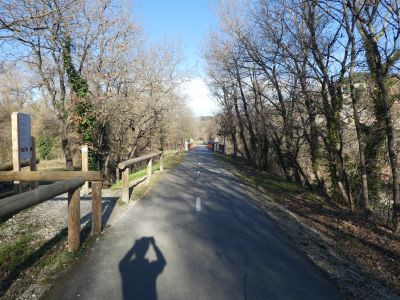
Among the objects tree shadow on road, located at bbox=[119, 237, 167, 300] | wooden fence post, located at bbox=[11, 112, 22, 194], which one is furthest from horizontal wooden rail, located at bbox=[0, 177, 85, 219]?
wooden fence post, located at bbox=[11, 112, 22, 194]

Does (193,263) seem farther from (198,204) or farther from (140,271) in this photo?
(198,204)

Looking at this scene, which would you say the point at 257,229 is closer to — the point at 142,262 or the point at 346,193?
the point at 142,262

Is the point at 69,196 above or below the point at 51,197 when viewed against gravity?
below

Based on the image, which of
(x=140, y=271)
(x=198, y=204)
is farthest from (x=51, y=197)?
(x=198, y=204)

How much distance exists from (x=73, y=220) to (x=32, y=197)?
1.50m

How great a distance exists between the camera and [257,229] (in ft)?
24.5

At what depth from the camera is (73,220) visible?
572 cm

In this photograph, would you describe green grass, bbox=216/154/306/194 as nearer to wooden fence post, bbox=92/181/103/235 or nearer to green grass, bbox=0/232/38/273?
wooden fence post, bbox=92/181/103/235

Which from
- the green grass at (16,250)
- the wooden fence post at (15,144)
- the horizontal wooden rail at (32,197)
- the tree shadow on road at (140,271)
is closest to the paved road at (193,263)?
the tree shadow on road at (140,271)

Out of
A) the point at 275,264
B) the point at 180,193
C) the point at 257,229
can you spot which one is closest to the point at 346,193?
the point at 180,193

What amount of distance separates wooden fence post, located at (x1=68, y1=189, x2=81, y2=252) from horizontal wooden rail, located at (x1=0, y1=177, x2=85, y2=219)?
6.3 inches

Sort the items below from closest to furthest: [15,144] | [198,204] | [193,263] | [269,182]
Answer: [193,263] < [15,144] < [198,204] < [269,182]

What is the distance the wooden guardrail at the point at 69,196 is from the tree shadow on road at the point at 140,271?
0.93m

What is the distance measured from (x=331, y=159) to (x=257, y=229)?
34.2 feet
